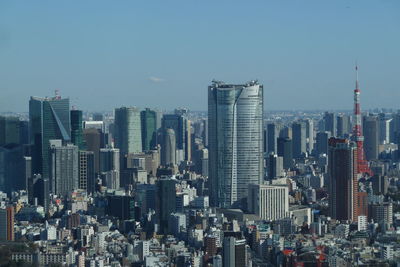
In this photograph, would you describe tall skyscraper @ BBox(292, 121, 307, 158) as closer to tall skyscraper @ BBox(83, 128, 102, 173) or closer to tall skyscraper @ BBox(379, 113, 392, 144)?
tall skyscraper @ BBox(379, 113, 392, 144)

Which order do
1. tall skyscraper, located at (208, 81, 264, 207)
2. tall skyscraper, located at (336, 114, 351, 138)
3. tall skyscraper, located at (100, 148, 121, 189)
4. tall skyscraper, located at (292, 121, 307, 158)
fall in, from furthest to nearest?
tall skyscraper, located at (336, 114, 351, 138) < tall skyscraper, located at (292, 121, 307, 158) < tall skyscraper, located at (100, 148, 121, 189) < tall skyscraper, located at (208, 81, 264, 207)

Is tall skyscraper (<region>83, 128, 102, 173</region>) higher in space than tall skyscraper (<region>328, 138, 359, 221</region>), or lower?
higher

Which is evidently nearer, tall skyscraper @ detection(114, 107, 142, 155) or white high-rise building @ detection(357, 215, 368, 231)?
white high-rise building @ detection(357, 215, 368, 231)

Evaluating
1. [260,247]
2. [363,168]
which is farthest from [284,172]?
[260,247]

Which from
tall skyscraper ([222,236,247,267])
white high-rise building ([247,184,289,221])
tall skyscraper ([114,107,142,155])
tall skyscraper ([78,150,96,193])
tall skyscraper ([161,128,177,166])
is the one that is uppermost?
tall skyscraper ([114,107,142,155])

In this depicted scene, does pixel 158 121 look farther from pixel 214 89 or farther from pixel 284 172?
pixel 214 89

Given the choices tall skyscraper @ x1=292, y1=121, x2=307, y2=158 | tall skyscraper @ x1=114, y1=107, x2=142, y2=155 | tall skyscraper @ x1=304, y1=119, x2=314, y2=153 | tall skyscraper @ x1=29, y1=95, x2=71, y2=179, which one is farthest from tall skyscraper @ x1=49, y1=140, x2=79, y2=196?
tall skyscraper @ x1=304, y1=119, x2=314, y2=153
